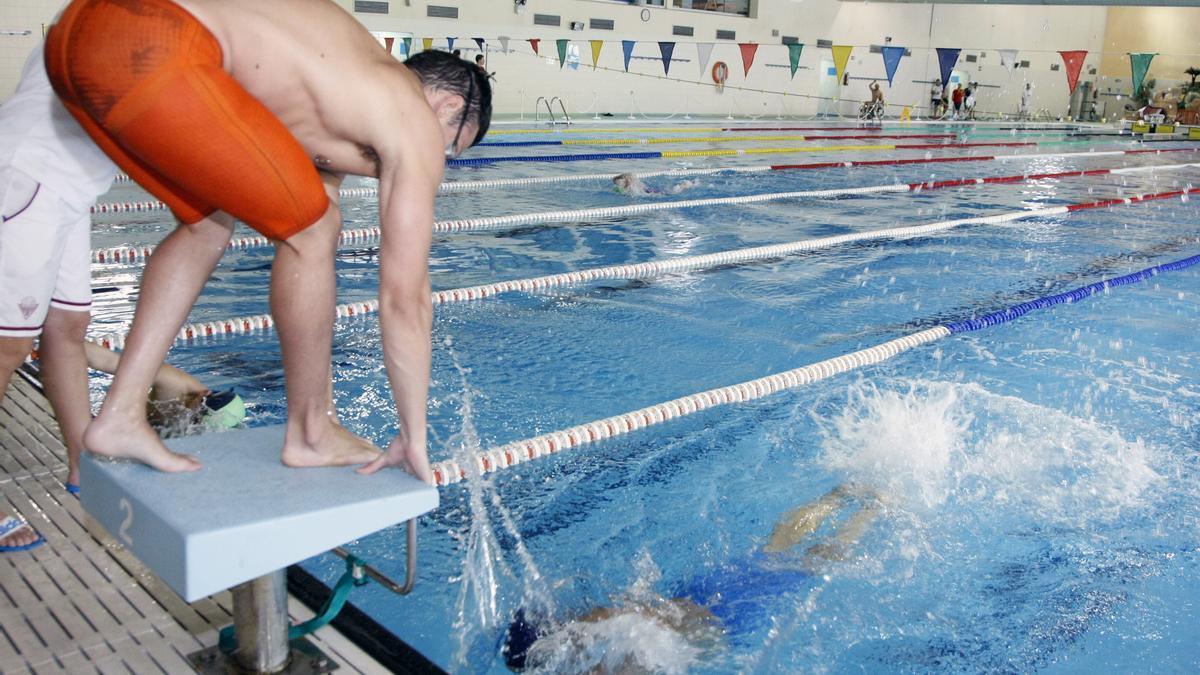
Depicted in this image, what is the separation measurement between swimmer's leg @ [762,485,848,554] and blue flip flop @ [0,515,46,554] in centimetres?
177

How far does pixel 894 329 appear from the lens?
4910mm

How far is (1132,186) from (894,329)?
27.5 feet

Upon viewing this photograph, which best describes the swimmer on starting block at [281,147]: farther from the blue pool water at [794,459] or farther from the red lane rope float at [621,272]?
the red lane rope float at [621,272]

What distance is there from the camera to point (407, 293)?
170 cm

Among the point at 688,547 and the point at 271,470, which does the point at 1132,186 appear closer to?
the point at 688,547

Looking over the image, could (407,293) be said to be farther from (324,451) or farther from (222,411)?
(222,411)

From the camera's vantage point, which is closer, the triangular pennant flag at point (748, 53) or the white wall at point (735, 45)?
the white wall at point (735, 45)

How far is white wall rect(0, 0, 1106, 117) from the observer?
59.9 ft

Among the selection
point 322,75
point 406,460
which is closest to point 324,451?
point 406,460

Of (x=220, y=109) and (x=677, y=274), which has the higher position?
(x=220, y=109)

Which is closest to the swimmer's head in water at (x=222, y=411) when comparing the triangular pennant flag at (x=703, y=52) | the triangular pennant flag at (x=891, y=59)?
the triangular pennant flag at (x=891, y=59)

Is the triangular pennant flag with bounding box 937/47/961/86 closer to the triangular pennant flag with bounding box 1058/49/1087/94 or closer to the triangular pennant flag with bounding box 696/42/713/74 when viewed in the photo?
the triangular pennant flag with bounding box 1058/49/1087/94

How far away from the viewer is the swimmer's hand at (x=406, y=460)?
1701 mm

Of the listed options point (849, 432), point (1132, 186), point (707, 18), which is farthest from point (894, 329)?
point (707, 18)
